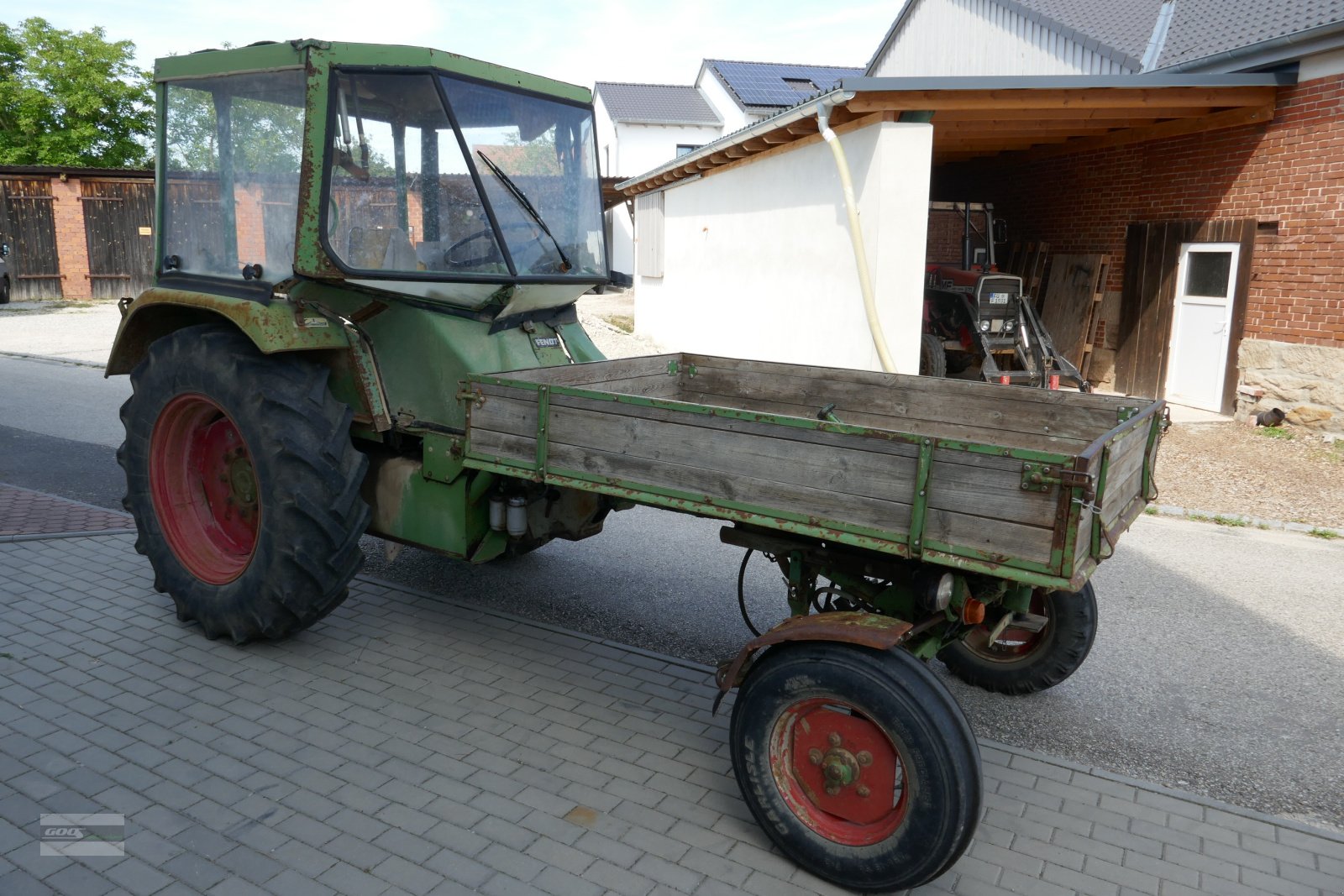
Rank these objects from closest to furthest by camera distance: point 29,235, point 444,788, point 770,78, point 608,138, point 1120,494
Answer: point 1120,494, point 444,788, point 29,235, point 770,78, point 608,138

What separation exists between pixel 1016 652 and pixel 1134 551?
102 inches

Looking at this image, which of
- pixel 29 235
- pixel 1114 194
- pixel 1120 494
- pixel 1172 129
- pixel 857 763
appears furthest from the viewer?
pixel 29 235

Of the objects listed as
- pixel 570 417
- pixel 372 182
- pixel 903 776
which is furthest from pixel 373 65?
pixel 903 776

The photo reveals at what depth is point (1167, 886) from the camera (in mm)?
2896

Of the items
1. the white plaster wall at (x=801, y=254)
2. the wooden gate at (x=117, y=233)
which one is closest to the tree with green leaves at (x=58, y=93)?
the wooden gate at (x=117, y=233)

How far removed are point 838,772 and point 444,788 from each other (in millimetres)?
1356

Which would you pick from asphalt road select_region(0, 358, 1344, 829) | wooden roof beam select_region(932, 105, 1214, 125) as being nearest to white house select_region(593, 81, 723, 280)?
wooden roof beam select_region(932, 105, 1214, 125)

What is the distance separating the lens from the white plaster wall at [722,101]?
35906mm

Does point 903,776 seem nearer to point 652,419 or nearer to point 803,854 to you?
point 803,854

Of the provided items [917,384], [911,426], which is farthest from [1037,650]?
[917,384]

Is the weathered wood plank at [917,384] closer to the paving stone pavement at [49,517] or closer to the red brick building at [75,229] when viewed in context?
the paving stone pavement at [49,517]

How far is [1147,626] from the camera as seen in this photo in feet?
16.2

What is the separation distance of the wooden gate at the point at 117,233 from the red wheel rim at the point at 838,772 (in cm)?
2462

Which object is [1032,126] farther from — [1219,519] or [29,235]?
[29,235]
